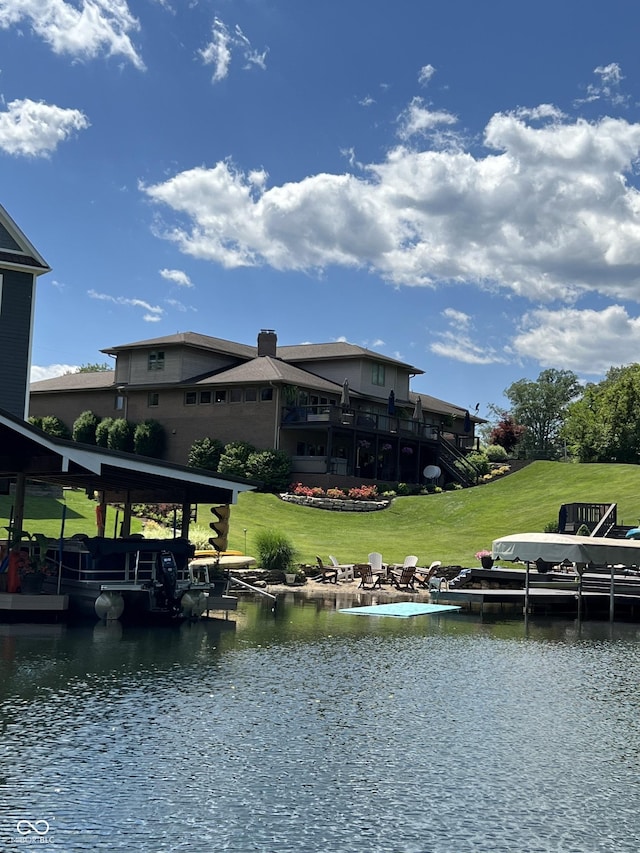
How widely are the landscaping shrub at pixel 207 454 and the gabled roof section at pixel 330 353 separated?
440 inches

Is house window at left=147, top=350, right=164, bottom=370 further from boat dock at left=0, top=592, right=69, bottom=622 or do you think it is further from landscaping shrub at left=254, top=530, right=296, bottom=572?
boat dock at left=0, top=592, right=69, bottom=622

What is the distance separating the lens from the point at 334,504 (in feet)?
167

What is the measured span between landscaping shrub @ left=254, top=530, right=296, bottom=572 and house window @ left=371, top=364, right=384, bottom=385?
28806 mm

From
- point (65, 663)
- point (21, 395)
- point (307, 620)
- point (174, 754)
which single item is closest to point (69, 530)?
point (21, 395)

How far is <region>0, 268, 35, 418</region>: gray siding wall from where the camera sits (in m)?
31.2

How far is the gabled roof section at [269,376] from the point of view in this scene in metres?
56.2

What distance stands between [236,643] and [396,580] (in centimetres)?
1530

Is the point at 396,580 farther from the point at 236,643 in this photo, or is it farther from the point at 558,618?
the point at 236,643

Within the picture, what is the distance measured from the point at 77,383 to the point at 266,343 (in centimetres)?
1336

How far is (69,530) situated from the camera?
36438 mm

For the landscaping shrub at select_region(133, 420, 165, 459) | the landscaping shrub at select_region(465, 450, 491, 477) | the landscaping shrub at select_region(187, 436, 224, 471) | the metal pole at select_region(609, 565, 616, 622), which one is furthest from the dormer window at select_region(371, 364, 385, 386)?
the metal pole at select_region(609, 565, 616, 622)
